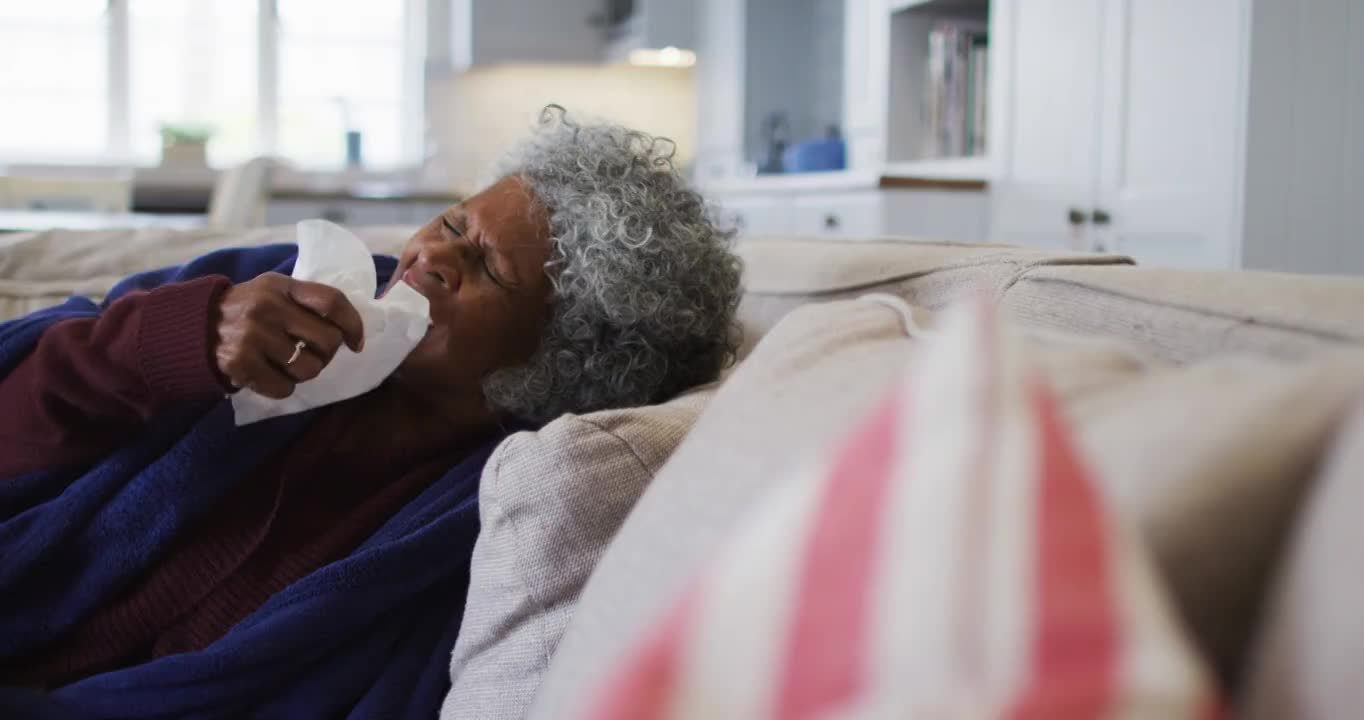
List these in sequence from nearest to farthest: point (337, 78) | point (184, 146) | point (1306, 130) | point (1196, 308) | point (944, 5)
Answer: point (1196, 308)
point (1306, 130)
point (944, 5)
point (184, 146)
point (337, 78)

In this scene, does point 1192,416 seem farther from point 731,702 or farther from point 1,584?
point 1,584

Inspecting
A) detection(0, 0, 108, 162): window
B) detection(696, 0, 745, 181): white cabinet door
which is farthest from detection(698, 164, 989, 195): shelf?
detection(0, 0, 108, 162): window

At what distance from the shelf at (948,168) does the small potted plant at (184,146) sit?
10.6 feet

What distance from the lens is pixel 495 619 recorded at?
0.96 meters

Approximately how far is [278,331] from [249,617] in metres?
0.26

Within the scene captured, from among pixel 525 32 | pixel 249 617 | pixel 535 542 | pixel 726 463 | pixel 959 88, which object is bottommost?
pixel 249 617

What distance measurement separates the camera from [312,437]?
4.40 ft

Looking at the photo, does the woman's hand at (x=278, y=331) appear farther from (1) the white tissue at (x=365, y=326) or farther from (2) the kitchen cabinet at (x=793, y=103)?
(2) the kitchen cabinet at (x=793, y=103)

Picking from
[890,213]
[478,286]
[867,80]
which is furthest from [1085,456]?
[867,80]

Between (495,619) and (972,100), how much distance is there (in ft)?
10.8

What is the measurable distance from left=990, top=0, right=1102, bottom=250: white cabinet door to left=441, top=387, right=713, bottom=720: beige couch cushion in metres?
2.49

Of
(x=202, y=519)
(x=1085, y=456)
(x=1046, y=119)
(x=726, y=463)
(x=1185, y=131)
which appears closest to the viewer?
(x=1085, y=456)

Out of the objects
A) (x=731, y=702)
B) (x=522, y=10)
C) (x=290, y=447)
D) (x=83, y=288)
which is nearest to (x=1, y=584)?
(x=290, y=447)

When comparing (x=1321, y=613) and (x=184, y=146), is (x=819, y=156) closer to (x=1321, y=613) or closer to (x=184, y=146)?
(x=184, y=146)
